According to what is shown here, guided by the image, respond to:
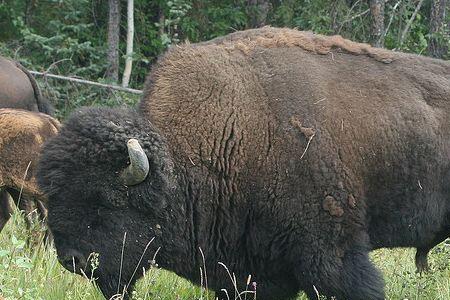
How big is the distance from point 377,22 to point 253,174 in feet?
29.3

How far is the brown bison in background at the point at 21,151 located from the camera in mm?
8695

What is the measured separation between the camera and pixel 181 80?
17.4 ft

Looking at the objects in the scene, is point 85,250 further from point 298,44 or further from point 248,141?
point 298,44

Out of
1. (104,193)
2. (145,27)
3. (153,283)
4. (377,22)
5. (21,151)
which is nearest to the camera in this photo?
(104,193)

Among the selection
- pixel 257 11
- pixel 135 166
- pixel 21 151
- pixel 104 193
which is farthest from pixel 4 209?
pixel 257 11

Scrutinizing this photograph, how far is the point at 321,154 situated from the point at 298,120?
24cm

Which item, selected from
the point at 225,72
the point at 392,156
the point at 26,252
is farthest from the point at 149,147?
the point at 26,252

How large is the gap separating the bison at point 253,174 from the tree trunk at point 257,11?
1250 cm

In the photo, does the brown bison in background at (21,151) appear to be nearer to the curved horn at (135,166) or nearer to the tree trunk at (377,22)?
the curved horn at (135,166)

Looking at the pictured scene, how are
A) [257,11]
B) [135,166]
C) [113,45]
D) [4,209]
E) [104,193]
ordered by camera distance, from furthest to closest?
[257,11], [113,45], [4,209], [104,193], [135,166]

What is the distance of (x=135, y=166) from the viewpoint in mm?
4906

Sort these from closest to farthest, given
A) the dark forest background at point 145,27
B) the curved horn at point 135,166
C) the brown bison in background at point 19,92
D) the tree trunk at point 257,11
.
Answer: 1. the curved horn at point 135,166
2. the brown bison in background at point 19,92
3. the dark forest background at point 145,27
4. the tree trunk at point 257,11

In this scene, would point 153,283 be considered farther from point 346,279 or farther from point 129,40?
point 129,40

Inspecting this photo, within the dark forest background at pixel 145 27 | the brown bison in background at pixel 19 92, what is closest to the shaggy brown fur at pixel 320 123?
the brown bison in background at pixel 19 92
